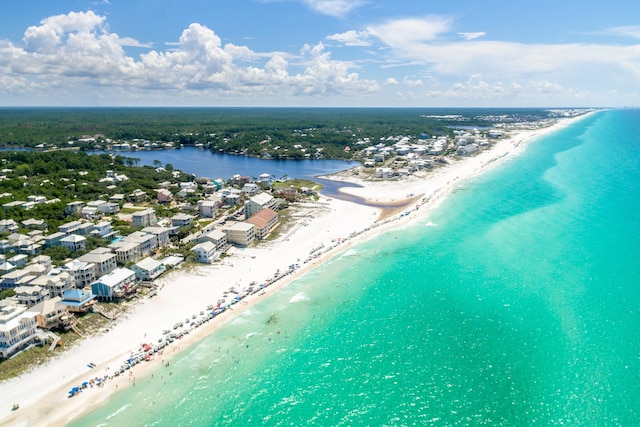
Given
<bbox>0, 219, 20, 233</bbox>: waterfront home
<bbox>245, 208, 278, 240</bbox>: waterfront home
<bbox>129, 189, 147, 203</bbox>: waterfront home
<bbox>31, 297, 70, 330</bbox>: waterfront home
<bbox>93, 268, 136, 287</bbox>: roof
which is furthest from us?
<bbox>129, 189, 147, 203</bbox>: waterfront home

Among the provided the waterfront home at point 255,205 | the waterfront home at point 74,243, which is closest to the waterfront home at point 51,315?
the waterfront home at point 74,243

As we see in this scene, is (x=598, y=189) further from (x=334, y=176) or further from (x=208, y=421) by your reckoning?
(x=208, y=421)

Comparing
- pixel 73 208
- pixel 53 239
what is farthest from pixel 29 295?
pixel 73 208

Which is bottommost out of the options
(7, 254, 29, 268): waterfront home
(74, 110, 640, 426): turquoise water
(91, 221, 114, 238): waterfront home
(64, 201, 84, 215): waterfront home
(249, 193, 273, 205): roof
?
→ (74, 110, 640, 426): turquoise water

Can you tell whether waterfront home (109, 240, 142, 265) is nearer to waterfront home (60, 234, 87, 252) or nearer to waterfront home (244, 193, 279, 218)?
waterfront home (60, 234, 87, 252)

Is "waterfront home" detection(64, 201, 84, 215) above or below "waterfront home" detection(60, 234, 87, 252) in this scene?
above

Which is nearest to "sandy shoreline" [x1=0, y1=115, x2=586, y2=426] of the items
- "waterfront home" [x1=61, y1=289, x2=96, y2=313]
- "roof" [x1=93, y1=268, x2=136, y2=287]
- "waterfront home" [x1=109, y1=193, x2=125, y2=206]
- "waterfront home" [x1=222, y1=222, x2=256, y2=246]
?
"waterfront home" [x1=222, y1=222, x2=256, y2=246]

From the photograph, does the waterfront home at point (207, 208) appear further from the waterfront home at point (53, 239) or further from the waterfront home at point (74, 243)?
the waterfront home at point (53, 239)

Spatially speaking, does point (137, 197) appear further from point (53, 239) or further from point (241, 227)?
point (241, 227)
